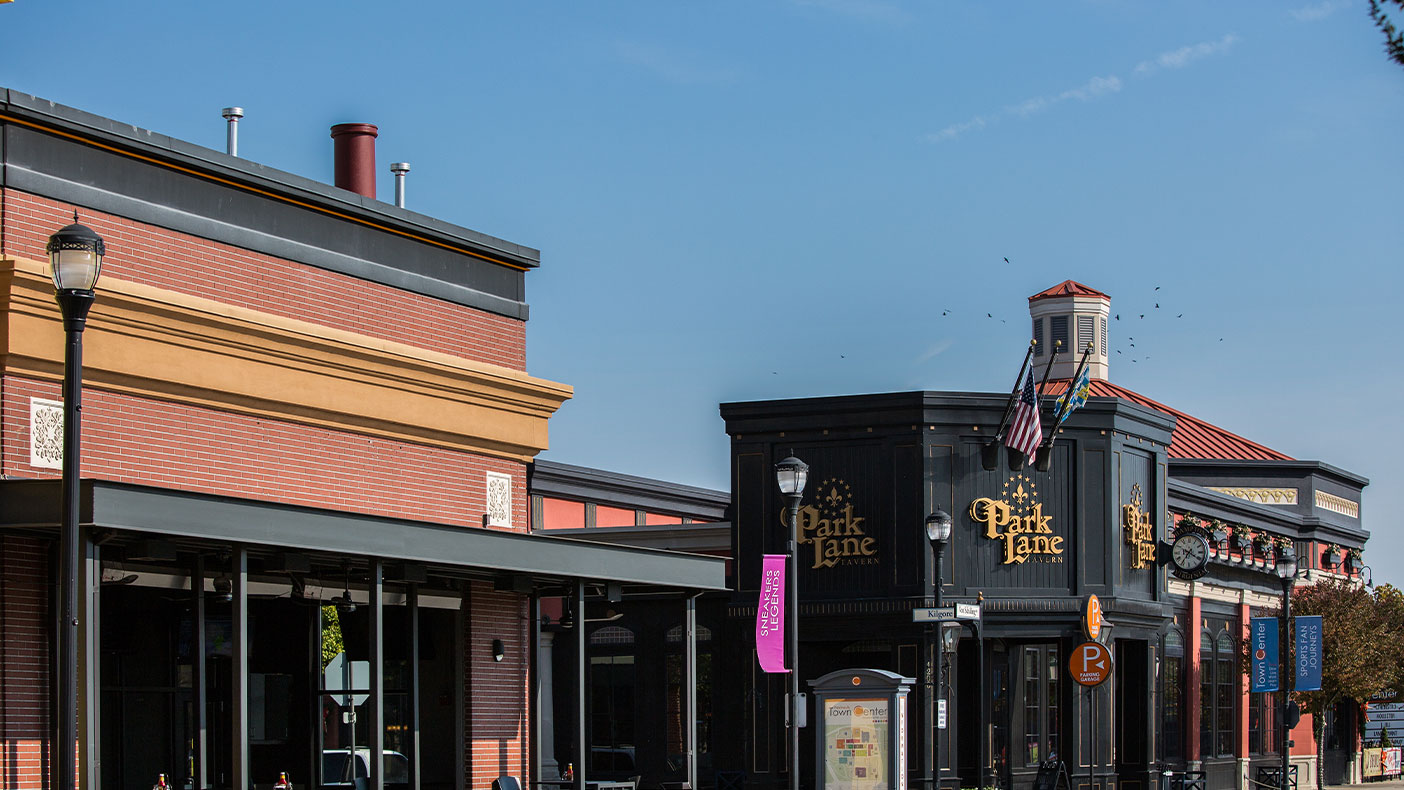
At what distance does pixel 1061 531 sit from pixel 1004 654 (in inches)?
109

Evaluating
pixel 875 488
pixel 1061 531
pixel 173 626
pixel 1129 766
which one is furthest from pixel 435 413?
pixel 1129 766

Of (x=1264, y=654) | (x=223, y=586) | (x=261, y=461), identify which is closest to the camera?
(x=223, y=586)

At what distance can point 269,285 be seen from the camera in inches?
848

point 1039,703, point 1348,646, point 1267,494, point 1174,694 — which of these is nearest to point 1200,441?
point 1267,494

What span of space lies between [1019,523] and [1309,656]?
38.9ft

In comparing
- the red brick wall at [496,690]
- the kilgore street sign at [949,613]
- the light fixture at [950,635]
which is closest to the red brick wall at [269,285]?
the red brick wall at [496,690]

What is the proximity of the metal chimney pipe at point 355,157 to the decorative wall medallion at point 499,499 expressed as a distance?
4268 millimetres

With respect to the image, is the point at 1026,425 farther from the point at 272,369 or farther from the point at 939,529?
the point at 272,369

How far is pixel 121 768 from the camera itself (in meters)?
19.6

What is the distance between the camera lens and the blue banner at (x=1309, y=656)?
4131cm

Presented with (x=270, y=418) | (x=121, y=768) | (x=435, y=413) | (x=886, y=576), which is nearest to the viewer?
(x=121, y=768)

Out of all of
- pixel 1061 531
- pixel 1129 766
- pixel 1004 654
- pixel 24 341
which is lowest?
pixel 1129 766

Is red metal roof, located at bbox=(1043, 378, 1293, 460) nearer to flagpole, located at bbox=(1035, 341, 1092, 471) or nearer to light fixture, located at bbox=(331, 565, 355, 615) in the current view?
flagpole, located at bbox=(1035, 341, 1092, 471)

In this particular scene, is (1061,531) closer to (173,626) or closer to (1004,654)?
(1004,654)
